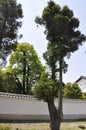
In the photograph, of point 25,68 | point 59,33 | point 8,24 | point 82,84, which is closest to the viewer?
point 8,24

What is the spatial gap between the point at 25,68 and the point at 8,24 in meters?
20.6

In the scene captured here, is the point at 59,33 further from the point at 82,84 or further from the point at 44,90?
the point at 82,84

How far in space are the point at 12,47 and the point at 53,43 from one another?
390 cm

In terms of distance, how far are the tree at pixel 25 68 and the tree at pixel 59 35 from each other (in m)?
17.1

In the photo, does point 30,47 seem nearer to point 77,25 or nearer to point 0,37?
point 77,25

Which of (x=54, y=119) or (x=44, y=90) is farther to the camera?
(x=54, y=119)

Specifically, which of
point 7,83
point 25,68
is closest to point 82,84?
point 25,68

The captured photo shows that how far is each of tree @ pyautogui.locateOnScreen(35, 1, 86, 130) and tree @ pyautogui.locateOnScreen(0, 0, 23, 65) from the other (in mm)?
3208

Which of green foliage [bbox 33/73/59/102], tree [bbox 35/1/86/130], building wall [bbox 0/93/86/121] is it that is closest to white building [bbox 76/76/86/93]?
building wall [bbox 0/93/86/121]

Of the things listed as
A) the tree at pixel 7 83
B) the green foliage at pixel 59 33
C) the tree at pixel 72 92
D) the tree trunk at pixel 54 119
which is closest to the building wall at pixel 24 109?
the tree trunk at pixel 54 119

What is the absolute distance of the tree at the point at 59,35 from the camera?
1848 centimetres

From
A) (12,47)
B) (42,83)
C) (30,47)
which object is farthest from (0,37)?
(30,47)

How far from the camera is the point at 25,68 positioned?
36.5 m

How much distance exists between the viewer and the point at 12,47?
16031 millimetres
